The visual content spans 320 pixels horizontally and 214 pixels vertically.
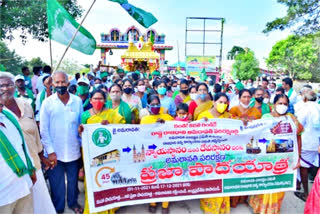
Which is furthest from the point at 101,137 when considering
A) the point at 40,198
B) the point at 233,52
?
the point at 233,52

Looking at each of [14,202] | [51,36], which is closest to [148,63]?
[51,36]

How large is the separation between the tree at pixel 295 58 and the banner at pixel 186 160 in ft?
136

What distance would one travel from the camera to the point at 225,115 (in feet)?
10.8

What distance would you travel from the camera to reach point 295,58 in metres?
41.5

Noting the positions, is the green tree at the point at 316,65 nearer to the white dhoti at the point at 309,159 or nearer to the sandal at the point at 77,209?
the white dhoti at the point at 309,159

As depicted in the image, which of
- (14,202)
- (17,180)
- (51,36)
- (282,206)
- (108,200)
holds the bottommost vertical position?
(282,206)

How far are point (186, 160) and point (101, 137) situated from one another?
3.73 feet

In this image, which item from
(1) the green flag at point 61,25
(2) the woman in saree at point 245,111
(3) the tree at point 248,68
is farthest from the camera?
(3) the tree at point 248,68

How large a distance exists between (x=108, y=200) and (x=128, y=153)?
62 centimetres

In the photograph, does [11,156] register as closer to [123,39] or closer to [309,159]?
[309,159]

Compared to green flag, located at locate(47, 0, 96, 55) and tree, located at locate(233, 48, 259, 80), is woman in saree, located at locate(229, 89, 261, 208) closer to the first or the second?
green flag, located at locate(47, 0, 96, 55)

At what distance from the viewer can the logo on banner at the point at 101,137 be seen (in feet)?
9.21

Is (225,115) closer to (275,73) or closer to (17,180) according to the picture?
(17,180)

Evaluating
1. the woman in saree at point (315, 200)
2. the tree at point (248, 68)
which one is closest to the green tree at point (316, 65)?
the tree at point (248, 68)
